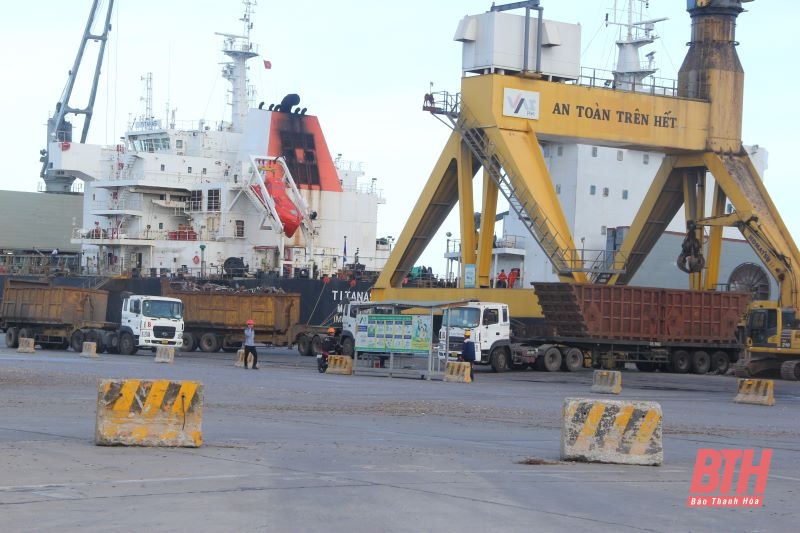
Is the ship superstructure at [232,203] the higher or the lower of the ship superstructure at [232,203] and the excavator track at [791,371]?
the higher

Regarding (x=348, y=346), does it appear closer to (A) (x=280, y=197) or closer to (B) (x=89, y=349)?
(B) (x=89, y=349)

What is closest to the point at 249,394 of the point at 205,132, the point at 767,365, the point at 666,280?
the point at 767,365

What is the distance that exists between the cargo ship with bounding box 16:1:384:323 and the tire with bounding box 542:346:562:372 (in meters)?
21.7

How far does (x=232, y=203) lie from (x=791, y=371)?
3121cm

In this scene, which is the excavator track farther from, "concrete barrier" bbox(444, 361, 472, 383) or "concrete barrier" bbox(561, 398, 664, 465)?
"concrete barrier" bbox(561, 398, 664, 465)

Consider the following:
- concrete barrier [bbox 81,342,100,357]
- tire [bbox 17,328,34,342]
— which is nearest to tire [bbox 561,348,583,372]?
concrete barrier [bbox 81,342,100,357]

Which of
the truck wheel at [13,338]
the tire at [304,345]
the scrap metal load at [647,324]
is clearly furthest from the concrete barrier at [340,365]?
the truck wheel at [13,338]

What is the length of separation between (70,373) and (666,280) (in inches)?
1300

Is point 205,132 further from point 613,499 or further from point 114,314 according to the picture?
point 613,499

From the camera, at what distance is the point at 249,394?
2275 cm

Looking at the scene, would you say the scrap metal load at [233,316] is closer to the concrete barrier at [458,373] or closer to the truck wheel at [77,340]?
the truck wheel at [77,340]

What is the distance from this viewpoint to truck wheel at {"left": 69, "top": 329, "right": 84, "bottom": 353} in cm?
4322

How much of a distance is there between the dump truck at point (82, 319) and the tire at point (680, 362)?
1662 centimetres

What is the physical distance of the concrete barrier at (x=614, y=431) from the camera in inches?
504
